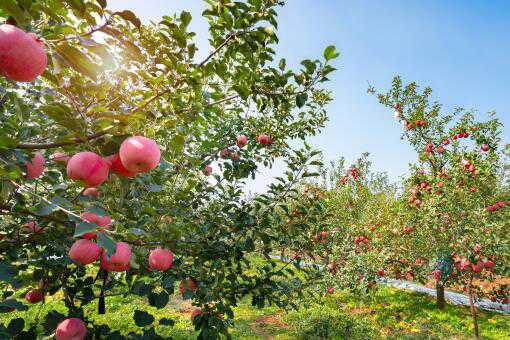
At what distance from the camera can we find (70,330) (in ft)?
8.42

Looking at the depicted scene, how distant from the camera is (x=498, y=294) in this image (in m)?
7.96

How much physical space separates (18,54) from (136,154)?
0.47 meters

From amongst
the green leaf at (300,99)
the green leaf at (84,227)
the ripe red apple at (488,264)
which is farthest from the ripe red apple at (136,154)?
the ripe red apple at (488,264)

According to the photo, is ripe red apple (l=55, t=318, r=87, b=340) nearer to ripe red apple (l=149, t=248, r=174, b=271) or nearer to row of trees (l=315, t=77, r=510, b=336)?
ripe red apple (l=149, t=248, r=174, b=271)

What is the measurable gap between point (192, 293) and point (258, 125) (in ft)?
9.79

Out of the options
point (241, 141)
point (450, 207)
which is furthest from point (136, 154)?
point (450, 207)

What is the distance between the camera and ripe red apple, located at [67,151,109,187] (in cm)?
123

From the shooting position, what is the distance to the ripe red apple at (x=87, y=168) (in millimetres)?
1233

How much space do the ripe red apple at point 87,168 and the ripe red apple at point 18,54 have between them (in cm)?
33

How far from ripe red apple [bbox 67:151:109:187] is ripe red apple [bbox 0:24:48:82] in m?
0.33

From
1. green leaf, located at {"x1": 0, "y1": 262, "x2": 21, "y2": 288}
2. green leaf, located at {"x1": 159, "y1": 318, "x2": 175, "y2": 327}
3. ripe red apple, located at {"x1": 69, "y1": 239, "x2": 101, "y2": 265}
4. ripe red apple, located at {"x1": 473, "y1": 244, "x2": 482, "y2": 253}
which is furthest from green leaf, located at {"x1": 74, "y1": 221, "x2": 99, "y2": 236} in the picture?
ripe red apple, located at {"x1": 473, "y1": 244, "x2": 482, "y2": 253}

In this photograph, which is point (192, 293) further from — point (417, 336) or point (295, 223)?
point (417, 336)

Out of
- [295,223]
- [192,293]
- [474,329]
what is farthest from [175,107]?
[474,329]

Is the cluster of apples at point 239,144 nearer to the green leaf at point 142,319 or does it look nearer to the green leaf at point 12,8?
the green leaf at point 142,319
